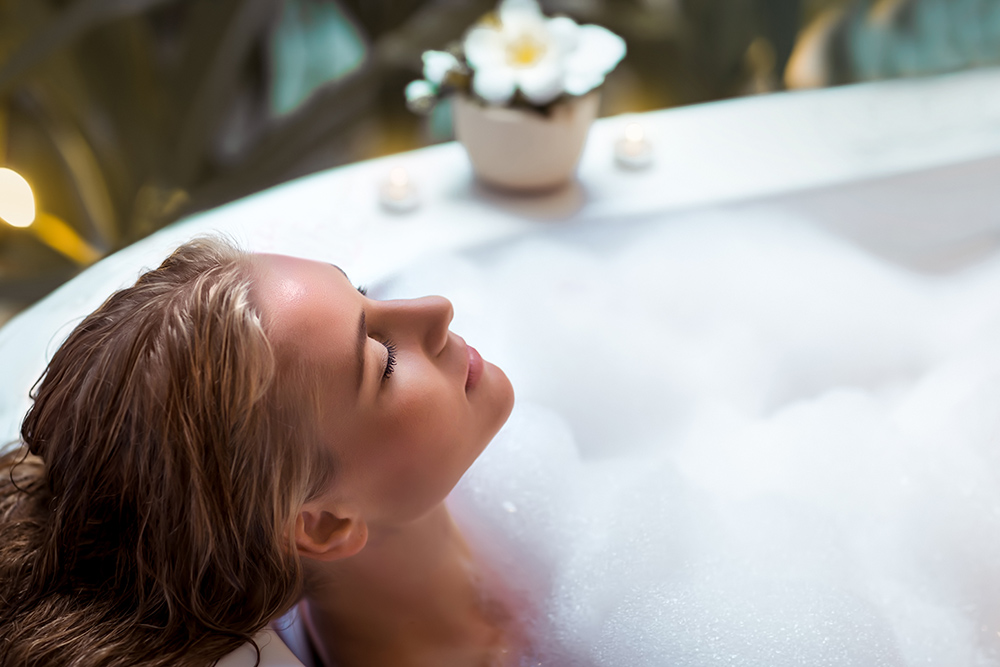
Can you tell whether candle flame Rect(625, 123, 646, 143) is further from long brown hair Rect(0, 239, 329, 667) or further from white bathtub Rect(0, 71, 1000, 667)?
long brown hair Rect(0, 239, 329, 667)

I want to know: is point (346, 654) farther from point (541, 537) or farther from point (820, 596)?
point (820, 596)

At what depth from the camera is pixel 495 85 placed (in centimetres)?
136

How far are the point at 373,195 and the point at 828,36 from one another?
1.45 meters

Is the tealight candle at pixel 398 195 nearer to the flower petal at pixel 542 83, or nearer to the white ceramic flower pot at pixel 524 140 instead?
the white ceramic flower pot at pixel 524 140

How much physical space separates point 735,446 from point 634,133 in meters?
0.63

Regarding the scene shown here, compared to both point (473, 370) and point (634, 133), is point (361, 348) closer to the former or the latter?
point (473, 370)

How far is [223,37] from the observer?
2158 mm

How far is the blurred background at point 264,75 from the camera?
201 centimetres

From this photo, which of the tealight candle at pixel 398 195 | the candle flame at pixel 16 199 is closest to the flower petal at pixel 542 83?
the tealight candle at pixel 398 195

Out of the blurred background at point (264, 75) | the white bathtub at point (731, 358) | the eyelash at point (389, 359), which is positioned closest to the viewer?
the eyelash at point (389, 359)

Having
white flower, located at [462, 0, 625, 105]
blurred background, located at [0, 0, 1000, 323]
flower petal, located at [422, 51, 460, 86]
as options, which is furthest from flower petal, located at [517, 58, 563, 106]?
blurred background, located at [0, 0, 1000, 323]

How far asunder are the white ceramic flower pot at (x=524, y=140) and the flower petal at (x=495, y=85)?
20 mm

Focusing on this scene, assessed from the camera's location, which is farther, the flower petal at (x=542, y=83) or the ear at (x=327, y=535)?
the flower petal at (x=542, y=83)

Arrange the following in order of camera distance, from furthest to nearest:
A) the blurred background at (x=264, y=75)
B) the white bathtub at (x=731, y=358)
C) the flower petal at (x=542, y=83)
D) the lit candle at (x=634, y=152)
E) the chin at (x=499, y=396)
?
the blurred background at (x=264, y=75) → the lit candle at (x=634, y=152) → the flower petal at (x=542, y=83) → the white bathtub at (x=731, y=358) → the chin at (x=499, y=396)
